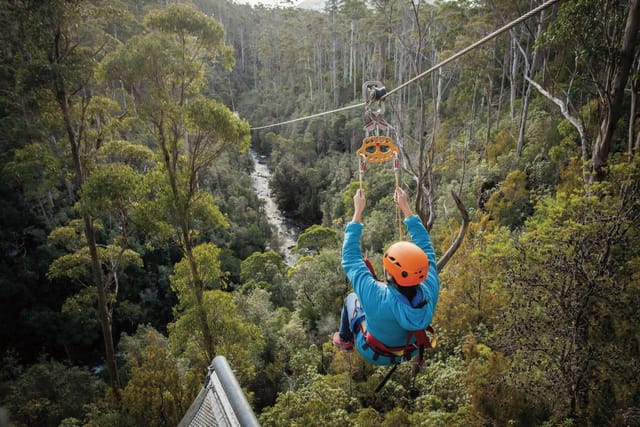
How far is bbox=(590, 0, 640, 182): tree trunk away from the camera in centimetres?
502

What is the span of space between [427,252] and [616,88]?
4803 mm

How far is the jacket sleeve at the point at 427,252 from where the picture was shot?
266 cm

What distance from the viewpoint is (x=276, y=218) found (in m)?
31.3

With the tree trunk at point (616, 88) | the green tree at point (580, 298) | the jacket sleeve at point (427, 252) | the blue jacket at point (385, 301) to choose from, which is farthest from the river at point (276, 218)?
the blue jacket at point (385, 301)

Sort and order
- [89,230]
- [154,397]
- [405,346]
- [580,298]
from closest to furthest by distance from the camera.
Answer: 1. [405,346]
2. [580,298]
3. [154,397]
4. [89,230]

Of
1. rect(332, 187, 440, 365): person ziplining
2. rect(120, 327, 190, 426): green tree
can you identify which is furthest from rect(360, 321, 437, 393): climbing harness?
rect(120, 327, 190, 426): green tree

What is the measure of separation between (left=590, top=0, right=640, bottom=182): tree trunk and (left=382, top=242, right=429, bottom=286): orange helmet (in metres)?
4.50

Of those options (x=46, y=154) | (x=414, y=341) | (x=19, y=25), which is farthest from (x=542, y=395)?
(x=19, y=25)

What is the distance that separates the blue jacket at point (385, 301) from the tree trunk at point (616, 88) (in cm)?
439

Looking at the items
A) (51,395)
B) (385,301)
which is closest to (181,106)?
(385,301)

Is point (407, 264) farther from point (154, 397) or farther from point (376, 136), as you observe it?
point (154, 397)

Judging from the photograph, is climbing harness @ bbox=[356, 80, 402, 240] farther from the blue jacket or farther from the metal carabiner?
the blue jacket

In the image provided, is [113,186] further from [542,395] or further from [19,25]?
[542,395]

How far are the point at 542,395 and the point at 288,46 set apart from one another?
4821 centimetres
